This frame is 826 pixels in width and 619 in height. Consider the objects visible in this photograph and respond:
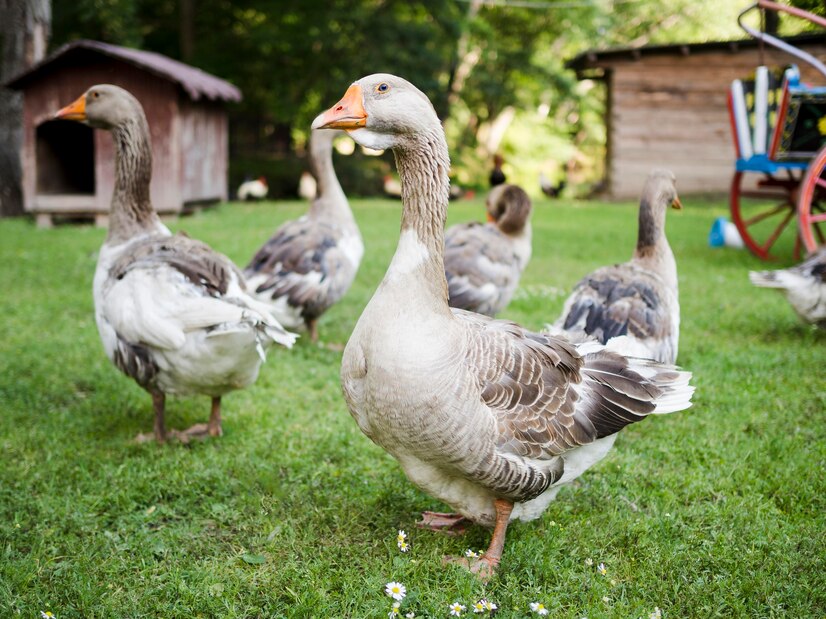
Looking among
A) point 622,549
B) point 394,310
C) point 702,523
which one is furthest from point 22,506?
point 702,523

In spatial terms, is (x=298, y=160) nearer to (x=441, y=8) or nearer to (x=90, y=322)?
(x=441, y=8)

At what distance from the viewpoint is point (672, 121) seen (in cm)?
2053

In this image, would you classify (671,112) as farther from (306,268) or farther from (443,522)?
(443,522)

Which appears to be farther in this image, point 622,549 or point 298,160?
point 298,160

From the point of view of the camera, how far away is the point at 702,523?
11.5 ft

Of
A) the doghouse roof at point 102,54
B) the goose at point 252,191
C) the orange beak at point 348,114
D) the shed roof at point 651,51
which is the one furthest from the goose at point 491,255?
the shed roof at point 651,51

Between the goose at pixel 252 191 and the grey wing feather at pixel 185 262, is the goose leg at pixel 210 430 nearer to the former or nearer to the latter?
the grey wing feather at pixel 185 262

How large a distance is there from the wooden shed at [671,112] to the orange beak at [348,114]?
1905cm

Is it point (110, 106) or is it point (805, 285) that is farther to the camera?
point (805, 285)

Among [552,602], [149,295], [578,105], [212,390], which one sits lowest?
[552,602]

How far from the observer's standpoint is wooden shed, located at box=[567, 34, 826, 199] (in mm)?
20016

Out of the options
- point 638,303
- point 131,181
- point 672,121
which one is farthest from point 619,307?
point 672,121

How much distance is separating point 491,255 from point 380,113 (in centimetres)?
337

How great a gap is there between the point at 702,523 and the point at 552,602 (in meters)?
1.07
